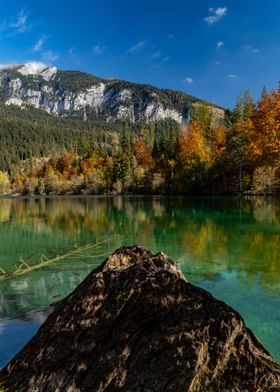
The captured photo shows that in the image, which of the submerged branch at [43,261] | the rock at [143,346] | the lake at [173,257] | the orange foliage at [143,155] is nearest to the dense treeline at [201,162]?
the orange foliage at [143,155]

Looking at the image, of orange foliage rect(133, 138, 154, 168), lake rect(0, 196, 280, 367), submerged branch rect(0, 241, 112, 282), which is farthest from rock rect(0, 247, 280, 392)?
orange foliage rect(133, 138, 154, 168)

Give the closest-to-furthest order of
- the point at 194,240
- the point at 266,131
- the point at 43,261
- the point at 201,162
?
the point at 43,261
the point at 194,240
the point at 266,131
the point at 201,162

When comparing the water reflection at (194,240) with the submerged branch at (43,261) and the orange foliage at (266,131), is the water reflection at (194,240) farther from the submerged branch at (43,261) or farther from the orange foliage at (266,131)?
the orange foliage at (266,131)

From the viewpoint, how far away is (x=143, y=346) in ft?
11.6

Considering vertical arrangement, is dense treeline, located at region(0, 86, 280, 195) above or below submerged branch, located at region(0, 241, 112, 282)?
above

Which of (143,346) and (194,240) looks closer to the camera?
(143,346)

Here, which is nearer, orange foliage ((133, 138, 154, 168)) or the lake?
the lake

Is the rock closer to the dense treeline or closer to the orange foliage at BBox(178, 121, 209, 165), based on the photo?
the dense treeline

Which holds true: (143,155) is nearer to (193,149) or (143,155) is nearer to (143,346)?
(193,149)

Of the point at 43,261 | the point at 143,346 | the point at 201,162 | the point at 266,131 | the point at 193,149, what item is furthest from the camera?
the point at 193,149

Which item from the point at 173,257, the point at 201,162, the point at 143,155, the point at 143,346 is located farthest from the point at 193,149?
the point at 143,346

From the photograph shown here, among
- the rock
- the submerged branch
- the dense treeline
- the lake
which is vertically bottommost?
the submerged branch

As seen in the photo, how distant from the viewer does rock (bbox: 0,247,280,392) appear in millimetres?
3301

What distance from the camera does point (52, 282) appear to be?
34.5 ft
